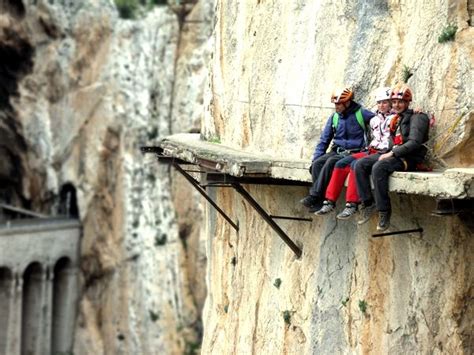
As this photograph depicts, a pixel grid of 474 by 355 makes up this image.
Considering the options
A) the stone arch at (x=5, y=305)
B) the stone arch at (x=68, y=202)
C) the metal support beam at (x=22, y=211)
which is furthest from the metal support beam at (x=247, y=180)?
the metal support beam at (x=22, y=211)

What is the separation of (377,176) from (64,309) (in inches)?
1133

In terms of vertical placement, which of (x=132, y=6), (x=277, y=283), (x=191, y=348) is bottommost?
(x=191, y=348)

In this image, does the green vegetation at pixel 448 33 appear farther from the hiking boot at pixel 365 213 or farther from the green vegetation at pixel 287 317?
the green vegetation at pixel 287 317

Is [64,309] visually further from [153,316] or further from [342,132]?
[342,132]

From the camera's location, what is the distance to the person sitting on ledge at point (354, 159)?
296 inches

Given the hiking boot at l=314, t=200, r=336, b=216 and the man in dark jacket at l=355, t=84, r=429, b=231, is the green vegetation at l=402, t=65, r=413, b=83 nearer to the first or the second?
the man in dark jacket at l=355, t=84, r=429, b=231

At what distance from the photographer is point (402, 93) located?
7500mm

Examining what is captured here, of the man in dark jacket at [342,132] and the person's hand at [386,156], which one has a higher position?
the man in dark jacket at [342,132]

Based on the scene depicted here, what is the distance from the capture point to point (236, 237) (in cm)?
1234

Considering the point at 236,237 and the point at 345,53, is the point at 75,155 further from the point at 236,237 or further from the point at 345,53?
the point at 345,53

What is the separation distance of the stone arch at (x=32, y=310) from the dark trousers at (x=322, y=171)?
26.5m

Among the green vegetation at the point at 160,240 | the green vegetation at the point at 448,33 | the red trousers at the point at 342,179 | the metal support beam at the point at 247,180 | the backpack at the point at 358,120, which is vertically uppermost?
the green vegetation at the point at 160,240

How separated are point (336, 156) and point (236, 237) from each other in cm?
478

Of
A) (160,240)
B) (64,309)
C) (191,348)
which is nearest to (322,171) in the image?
(191,348)
